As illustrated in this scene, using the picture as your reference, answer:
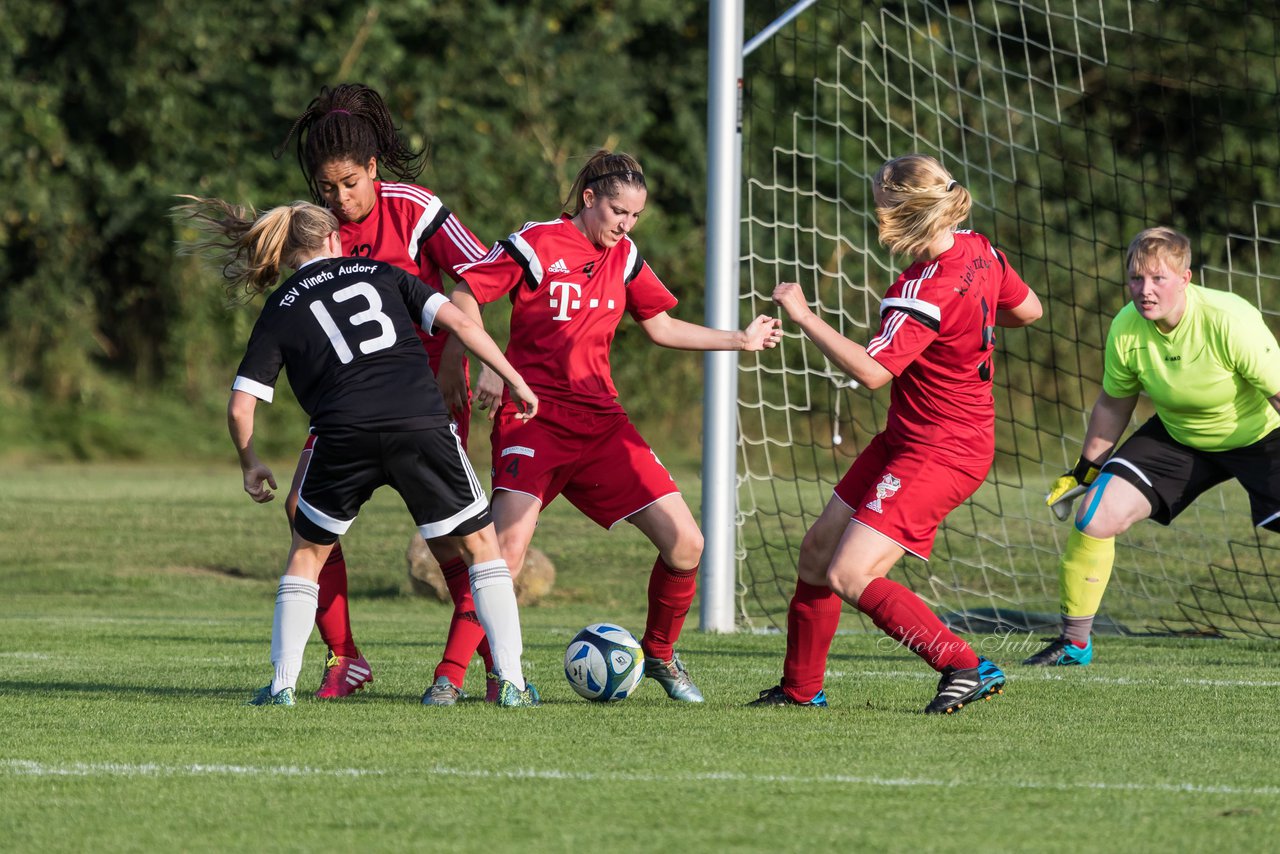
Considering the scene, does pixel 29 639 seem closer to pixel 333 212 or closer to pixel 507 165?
pixel 333 212

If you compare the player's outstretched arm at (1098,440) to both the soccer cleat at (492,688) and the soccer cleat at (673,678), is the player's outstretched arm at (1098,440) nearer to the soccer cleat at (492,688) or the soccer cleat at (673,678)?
the soccer cleat at (673,678)

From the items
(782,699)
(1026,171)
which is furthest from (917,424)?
(1026,171)

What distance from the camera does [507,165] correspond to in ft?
71.6

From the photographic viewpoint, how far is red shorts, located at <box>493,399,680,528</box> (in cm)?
529

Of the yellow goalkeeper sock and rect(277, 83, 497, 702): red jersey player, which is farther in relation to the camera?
the yellow goalkeeper sock

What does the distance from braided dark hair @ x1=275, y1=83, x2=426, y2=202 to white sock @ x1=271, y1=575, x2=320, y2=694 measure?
130 centimetres

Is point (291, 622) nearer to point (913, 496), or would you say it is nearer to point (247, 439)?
point (247, 439)

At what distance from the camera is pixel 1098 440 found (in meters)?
6.62

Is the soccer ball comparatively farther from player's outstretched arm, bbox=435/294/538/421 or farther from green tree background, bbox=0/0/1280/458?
green tree background, bbox=0/0/1280/458

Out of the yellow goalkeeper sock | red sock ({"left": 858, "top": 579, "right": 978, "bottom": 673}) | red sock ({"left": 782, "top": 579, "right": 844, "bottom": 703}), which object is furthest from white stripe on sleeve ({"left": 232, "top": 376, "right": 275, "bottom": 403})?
the yellow goalkeeper sock

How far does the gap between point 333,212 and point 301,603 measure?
51.9 inches

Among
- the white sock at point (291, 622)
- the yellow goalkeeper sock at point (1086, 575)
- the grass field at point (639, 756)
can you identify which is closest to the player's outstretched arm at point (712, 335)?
the grass field at point (639, 756)

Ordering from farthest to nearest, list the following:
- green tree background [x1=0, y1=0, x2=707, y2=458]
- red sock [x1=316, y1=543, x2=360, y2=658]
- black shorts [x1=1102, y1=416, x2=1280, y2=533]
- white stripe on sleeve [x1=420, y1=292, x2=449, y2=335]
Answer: green tree background [x1=0, y1=0, x2=707, y2=458]
black shorts [x1=1102, y1=416, x2=1280, y2=533]
red sock [x1=316, y1=543, x2=360, y2=658]
white stripe on sleeve [x1=420, y1=292, x2=449, y2=335]

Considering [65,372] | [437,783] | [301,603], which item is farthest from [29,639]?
[65,372]
